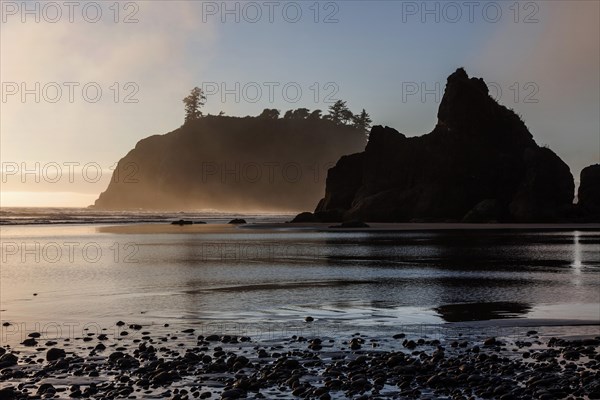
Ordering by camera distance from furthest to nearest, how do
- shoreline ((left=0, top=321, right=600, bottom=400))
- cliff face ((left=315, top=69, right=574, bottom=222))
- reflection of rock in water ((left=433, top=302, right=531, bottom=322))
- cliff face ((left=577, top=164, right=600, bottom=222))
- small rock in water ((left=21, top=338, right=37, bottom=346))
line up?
cliff face ((left=577, top=164, right=600, bottom=222))
cliff face ((left=315, top=69, right=574, bottom=222))
reflection of rock in water ((left=433, top=302, right=531, bottom=322))
small rock in water ((left=21, top=338, right=37, bottom=346))
shoreline ((left=0, top=321, right=600, bottom=400))

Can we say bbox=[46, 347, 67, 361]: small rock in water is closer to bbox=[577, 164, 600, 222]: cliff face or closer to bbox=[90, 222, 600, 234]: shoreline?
bbox=[90, 222, 600, 234]: shoreline

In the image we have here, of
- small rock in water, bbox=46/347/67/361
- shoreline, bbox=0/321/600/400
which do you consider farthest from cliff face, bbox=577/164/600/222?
small rock in water, bbox=46/347/67/361

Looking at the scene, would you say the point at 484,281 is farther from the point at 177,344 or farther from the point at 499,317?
the point at 177,344

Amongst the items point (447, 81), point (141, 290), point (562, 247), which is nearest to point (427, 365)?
point (141, 290)

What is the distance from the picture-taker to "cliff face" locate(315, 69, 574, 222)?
8400cm

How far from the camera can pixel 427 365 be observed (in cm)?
1245

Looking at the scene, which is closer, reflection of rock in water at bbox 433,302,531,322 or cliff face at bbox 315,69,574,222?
reflection of rock in water at bbox 433,302,531,322

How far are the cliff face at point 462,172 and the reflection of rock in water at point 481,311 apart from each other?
64.6 m

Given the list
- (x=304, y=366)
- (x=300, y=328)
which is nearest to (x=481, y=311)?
(x=300, y=328)

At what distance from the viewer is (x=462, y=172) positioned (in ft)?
292

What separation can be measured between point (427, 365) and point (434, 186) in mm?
78517

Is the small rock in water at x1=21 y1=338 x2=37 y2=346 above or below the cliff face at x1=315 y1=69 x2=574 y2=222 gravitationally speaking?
below

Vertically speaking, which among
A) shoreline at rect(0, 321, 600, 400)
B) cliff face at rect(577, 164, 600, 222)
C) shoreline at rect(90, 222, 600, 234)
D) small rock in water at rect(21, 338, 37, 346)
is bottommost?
shoreline at rect(0, 321, 600, 400)

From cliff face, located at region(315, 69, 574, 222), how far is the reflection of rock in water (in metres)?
64.6
